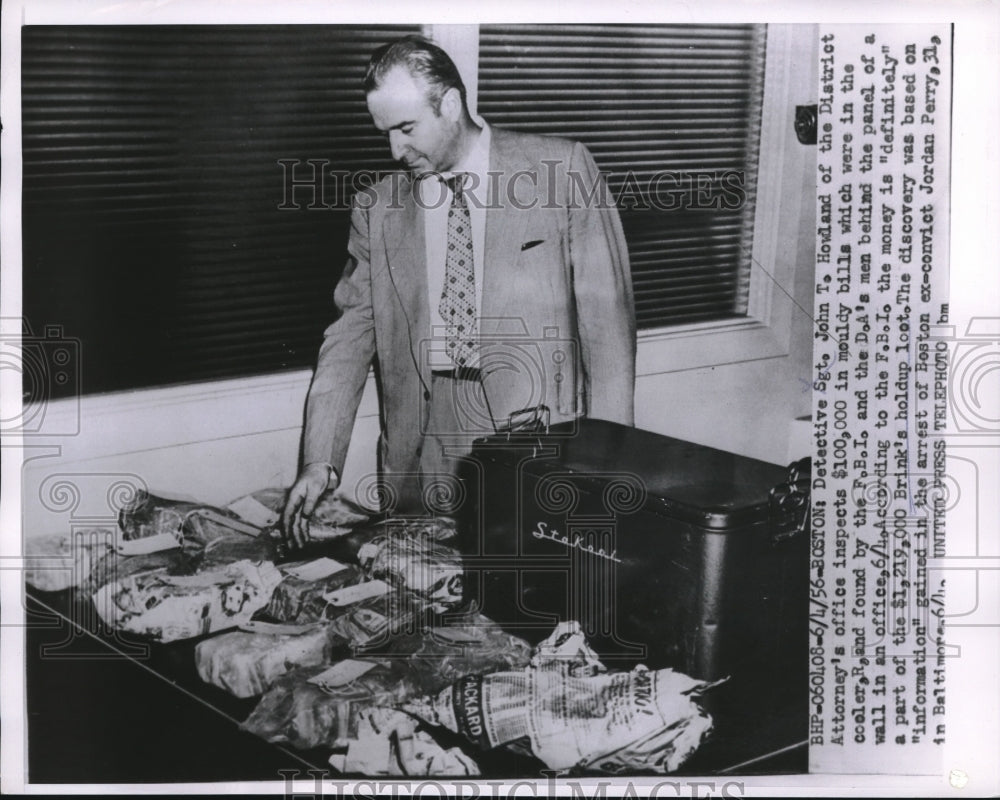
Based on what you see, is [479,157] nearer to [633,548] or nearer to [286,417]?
[286,417]

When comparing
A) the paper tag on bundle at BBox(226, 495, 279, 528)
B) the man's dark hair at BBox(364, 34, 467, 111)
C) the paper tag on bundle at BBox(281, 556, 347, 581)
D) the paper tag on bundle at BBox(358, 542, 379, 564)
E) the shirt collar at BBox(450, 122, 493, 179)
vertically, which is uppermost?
the man's dark hair at BBox(364, 34, 467, 111)

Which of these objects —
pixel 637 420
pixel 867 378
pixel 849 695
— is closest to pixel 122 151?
pixel 637 420

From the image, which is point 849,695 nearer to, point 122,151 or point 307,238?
point 307,238

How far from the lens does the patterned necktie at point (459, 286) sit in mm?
1419

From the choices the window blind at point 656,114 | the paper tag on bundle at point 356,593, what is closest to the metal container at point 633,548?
the paper tag on bundle at point 356,593

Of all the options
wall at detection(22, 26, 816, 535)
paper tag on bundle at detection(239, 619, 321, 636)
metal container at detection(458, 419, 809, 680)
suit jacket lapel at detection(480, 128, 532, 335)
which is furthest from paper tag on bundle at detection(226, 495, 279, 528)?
suit jacket lapel at detection(480, 128, 532, 335)

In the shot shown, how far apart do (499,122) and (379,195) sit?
19cm

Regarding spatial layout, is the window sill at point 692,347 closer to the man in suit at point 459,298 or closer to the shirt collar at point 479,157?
the man in suit at point 459,298

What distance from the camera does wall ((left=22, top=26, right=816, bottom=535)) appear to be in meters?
1.42

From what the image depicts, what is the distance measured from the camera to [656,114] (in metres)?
1.42

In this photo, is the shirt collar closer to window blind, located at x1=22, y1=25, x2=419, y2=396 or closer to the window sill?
window blind, located at x1=22, y1=25, x2=419, y2=396

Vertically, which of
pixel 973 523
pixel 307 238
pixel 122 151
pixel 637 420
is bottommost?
pixel 973 523

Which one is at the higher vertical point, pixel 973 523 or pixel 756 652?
pixel 973 523

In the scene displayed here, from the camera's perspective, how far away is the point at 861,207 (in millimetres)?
1425
